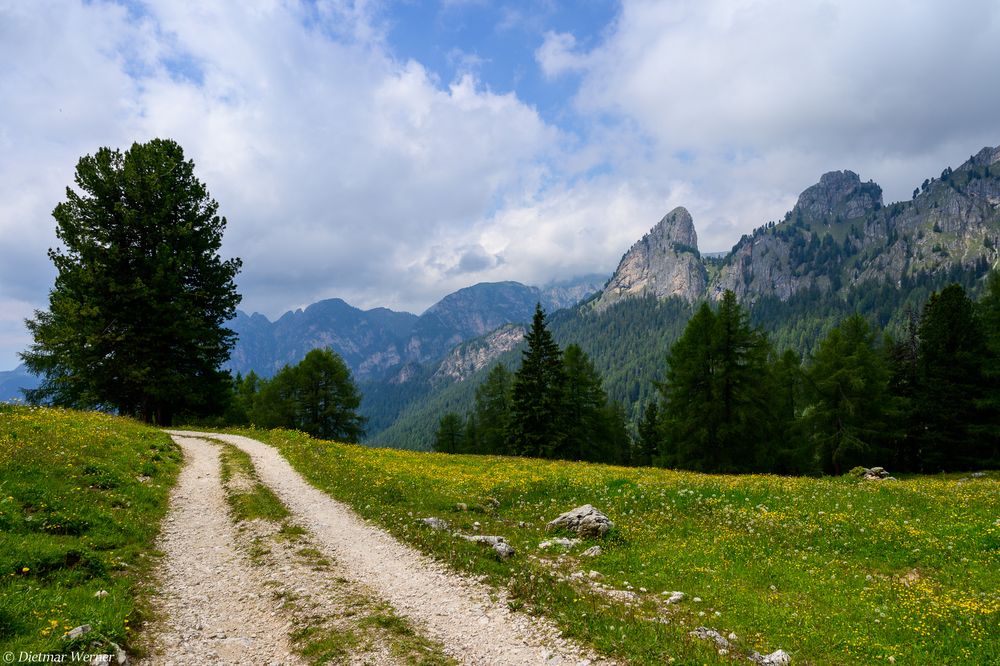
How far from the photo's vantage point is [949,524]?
13.7m

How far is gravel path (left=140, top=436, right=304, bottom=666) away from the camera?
25.4ft

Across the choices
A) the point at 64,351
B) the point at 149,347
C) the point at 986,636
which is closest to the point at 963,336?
the point at 986,636

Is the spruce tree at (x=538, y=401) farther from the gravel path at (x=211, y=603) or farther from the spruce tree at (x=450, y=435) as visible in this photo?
the gravel path at (x=211, y=603)

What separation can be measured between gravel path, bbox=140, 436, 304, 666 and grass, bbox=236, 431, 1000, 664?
431cm

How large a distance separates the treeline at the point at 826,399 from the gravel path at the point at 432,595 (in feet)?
118

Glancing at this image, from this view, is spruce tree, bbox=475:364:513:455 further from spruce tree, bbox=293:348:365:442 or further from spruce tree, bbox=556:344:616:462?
spruce tree, bbox=293:348:365:442

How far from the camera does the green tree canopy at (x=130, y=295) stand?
34125 mm

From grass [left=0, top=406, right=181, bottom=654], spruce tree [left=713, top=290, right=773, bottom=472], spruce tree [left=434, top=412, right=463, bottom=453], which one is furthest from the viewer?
spruce tree [left=434, top=412, right=463, bottom=453]

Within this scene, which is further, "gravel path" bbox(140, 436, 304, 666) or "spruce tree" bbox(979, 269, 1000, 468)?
"spruce tree" bbox(979, 269, 1000, 468)

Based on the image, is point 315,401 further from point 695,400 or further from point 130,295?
point 695,400

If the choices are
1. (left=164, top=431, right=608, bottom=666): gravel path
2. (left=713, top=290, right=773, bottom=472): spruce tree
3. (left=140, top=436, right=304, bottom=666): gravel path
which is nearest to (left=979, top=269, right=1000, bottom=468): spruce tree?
(left=713, top=290, right=773, bottom=472): spruce tree

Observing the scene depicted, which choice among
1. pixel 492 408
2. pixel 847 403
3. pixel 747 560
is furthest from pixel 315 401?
pixel 747 560

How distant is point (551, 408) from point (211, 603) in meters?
42.9

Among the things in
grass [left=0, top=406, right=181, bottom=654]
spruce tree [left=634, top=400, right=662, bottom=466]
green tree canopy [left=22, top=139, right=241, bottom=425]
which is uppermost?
green tree canopy [left=22, top=139, right=241, bottom=425]
